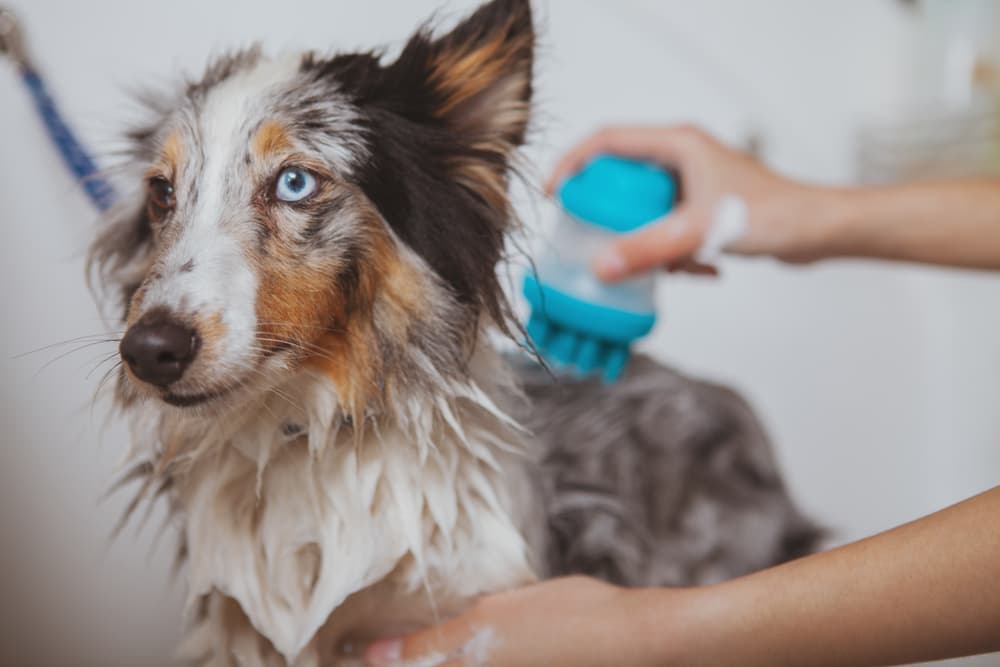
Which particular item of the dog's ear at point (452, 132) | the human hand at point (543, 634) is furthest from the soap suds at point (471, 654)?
the dog's ear at point (452, 132)

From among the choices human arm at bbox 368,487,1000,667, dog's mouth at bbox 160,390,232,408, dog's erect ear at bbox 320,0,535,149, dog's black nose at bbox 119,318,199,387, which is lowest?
human arm at bbox 368,487,1000,667

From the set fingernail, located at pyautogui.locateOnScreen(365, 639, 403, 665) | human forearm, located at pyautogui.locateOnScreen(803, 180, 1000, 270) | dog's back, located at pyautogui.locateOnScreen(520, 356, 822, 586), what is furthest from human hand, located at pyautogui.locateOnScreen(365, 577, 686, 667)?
→ human forearm, located at pyautogui.locateOnScreen(803, 180, 1000, 270)

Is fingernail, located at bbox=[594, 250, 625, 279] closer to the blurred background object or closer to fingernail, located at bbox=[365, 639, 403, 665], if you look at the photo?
fingernail, located at bbox=[365, 639, 403, 665]

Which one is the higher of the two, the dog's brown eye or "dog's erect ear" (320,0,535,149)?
"dog's erect ear" (320,0,535,149)

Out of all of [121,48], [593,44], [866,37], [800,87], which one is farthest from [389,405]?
[866,37]

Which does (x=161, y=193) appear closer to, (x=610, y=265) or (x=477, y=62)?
(x=477, y=62)

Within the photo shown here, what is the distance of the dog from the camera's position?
2.35ft

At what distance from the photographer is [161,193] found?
30.0 inches

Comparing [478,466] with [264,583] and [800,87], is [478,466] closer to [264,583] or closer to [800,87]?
[264,583]

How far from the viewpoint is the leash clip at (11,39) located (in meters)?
0.86

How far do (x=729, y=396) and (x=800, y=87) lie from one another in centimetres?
108

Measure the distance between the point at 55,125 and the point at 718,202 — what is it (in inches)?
30.5

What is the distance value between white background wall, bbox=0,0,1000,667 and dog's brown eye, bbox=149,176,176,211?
0.56ft

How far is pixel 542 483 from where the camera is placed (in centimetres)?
101
